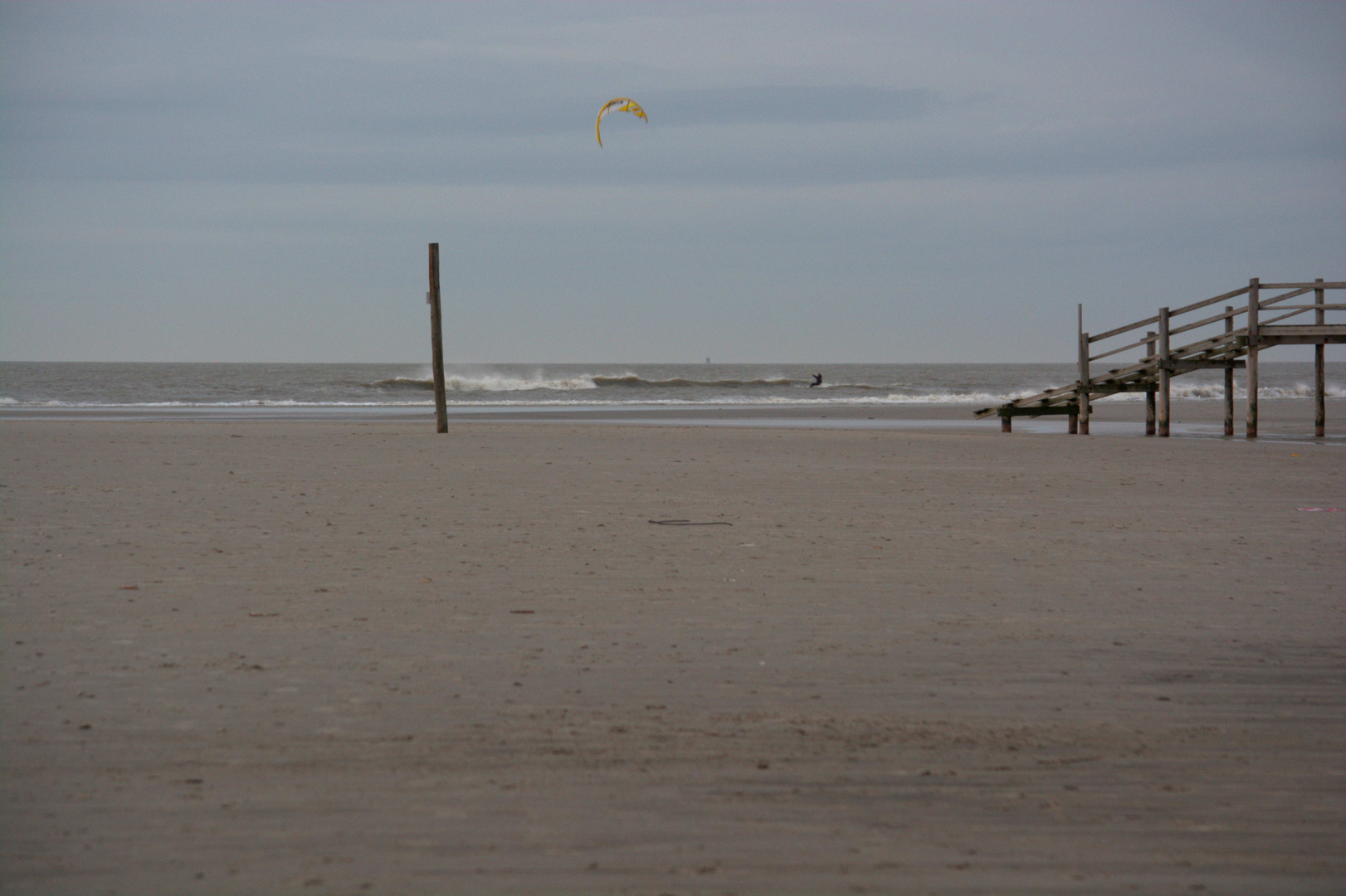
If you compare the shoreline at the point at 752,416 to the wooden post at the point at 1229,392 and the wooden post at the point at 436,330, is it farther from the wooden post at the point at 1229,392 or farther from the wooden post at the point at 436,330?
the wooden post at the point at 436,330

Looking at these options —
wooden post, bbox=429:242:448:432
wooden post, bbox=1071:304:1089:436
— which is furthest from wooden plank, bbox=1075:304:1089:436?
wooden post, bbox=429:242:448:432

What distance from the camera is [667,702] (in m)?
4.29

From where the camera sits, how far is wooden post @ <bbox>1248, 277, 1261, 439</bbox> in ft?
70.7

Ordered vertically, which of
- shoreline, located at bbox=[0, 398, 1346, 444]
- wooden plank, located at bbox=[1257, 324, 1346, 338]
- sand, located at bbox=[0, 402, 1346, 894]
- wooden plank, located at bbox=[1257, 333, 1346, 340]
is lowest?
sand, located at bbox=[0, 402, 1346, 894]

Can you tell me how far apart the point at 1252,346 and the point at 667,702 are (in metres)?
21.4

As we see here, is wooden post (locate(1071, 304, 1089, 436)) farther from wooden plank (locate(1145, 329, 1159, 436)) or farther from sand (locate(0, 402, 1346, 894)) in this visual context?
sand (locate(0, 402, 1346, 894))

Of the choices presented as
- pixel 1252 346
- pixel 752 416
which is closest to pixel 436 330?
pixel 752 416

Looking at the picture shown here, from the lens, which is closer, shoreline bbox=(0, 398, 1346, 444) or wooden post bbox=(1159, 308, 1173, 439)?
wooden post bbox=(1159, 308, 1173, 439)

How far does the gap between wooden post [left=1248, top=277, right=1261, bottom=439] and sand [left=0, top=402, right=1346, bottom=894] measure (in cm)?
1363

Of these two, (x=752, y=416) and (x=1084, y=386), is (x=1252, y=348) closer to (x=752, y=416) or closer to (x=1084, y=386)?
(x=1084, y=386)

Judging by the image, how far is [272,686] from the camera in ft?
14.5

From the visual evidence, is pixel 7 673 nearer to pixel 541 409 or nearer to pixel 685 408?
pixel 541 409

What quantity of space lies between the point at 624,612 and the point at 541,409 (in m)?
31.7

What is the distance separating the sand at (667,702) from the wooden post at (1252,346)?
13.6m
